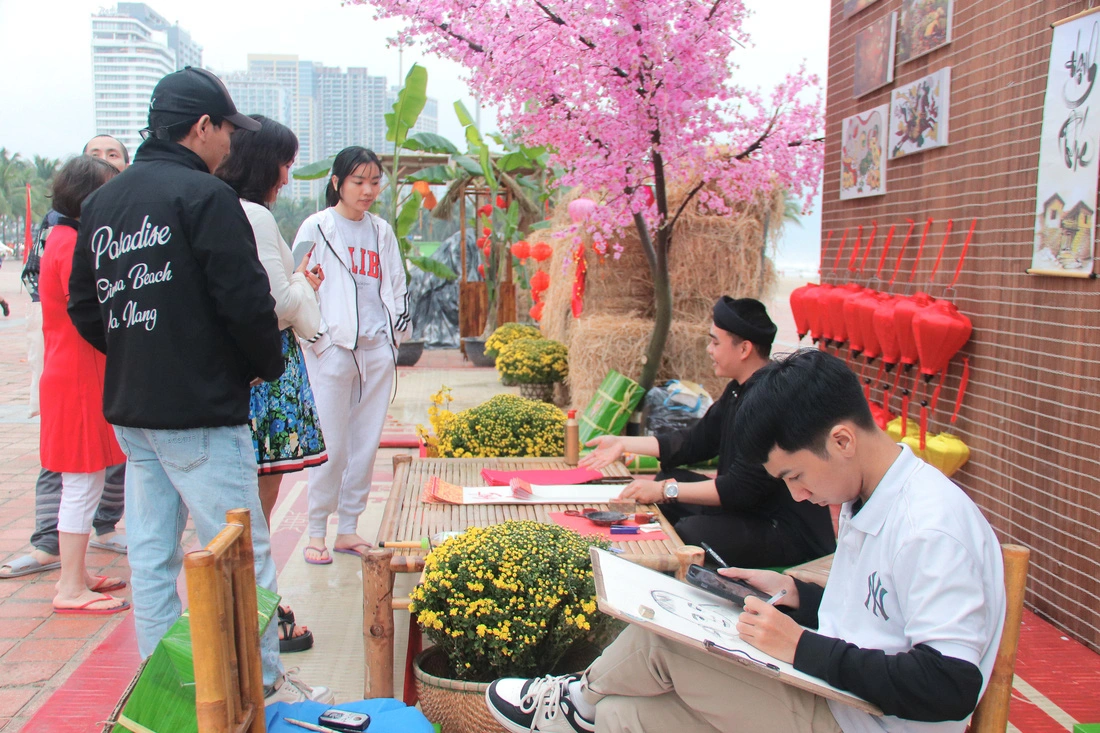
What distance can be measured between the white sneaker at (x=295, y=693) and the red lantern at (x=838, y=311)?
3.65m

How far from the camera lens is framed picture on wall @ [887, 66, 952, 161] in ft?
14.1

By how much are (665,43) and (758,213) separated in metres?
2.18

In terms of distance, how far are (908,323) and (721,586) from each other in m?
2.67

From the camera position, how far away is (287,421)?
2.94 meters

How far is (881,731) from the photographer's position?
1.66 metres

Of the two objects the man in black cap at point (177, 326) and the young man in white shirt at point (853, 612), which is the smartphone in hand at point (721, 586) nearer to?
the young man in white shirt at point (853, 612)

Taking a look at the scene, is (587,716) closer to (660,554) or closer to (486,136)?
(660,554)

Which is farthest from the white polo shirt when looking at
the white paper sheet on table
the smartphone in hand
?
the smartphone in hand

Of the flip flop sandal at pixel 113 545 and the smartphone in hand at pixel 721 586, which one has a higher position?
the smartphone in hand at pixel 721 586

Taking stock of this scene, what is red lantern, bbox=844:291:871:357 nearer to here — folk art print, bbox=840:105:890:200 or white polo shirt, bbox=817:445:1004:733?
folk art print, bbox=840:105:890:200

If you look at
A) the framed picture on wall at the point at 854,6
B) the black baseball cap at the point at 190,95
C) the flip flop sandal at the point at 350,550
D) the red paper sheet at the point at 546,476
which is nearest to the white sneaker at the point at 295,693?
the red paper sheet at the point at 546,476

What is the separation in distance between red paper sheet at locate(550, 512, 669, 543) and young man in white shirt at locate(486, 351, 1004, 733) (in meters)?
0.88

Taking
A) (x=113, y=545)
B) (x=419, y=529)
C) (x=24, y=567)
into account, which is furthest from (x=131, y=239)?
(x=113, y=545)

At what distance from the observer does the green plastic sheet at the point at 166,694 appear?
5.40 feet
